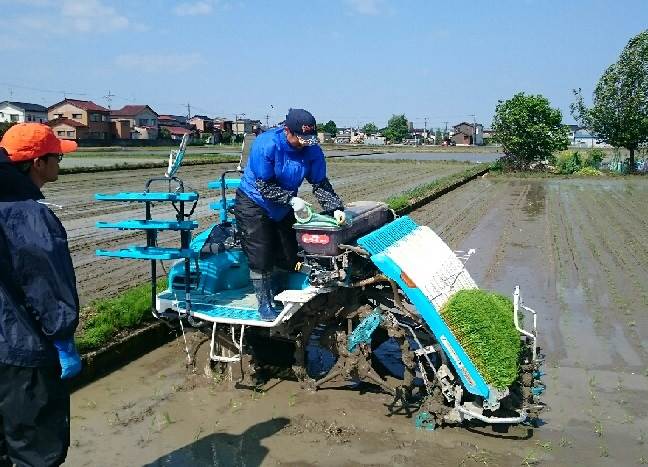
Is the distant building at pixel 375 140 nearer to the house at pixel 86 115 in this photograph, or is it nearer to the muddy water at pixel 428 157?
the house at pixel 86 115

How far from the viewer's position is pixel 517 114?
34.4 metres

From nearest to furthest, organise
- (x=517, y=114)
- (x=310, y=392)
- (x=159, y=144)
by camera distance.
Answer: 1. (x=310, y=392)
2. (x=517, y=114)
3. (x=159, y=144)

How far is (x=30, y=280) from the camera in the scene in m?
2.54

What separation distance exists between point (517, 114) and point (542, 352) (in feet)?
99.9

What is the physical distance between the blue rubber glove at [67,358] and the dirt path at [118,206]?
481cm

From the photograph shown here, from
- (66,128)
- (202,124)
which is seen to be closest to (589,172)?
(66,128)

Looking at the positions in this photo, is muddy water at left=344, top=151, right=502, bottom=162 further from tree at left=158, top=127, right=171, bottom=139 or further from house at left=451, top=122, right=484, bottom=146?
house at left=451, top=122, right=484, bottom=146

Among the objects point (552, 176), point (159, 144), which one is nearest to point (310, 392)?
point (552, 176)

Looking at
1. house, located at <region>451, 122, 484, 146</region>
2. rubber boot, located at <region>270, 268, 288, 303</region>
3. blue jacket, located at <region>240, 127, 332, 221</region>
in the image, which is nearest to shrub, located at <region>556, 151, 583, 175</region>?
rubber boot, located at <region>270, 268, 288, 303</region>

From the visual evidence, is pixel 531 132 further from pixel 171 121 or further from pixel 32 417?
pixel 171 121

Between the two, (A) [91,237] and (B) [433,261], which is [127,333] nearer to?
(B) [433,261]

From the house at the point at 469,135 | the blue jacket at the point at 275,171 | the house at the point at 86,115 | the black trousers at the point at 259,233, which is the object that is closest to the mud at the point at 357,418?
the black trousers at the point at 259,233

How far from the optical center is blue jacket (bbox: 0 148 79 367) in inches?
99.8

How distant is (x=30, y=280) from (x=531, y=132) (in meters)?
34.1
